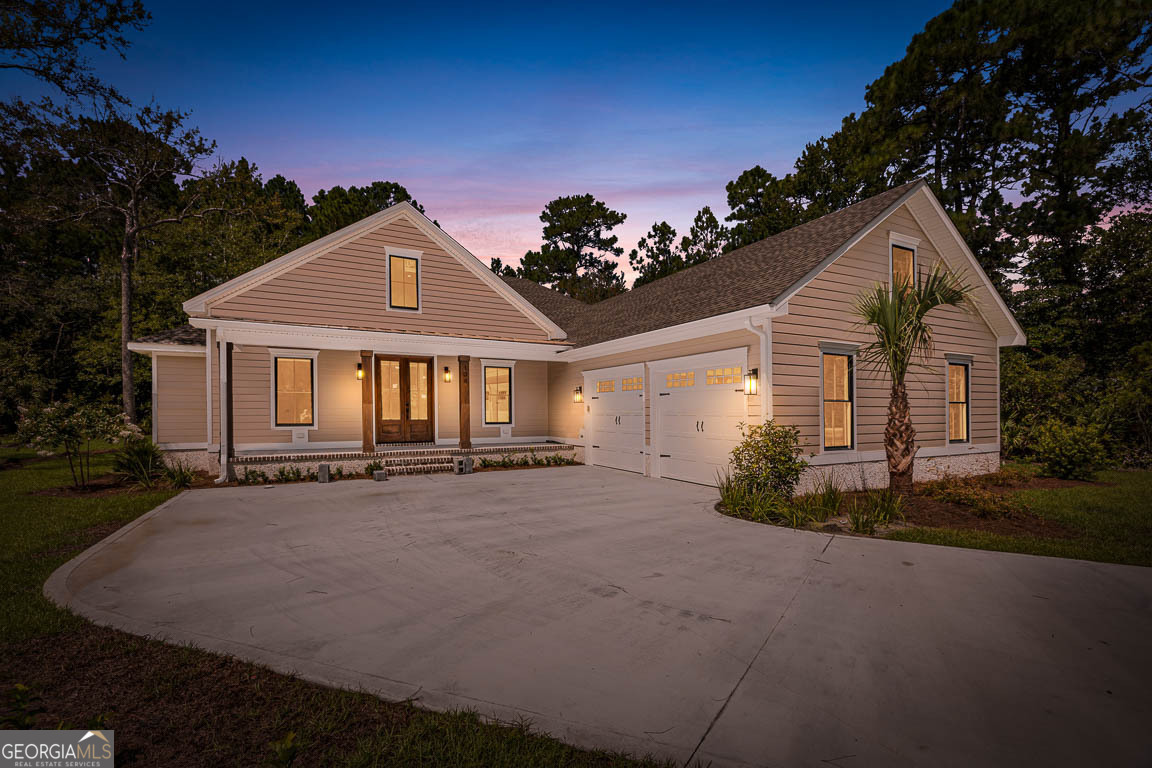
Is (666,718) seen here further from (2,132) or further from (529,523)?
(2,132)

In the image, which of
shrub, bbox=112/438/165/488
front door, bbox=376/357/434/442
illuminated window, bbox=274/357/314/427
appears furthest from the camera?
front door, bbox=376/357/434/442

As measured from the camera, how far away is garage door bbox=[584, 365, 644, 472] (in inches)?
465

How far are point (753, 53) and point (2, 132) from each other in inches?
891

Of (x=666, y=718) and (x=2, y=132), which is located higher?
(x=2, y=132)

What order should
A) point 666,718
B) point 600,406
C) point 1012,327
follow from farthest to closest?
1. point 600,406
2. point 1012,327
3. point 666,718

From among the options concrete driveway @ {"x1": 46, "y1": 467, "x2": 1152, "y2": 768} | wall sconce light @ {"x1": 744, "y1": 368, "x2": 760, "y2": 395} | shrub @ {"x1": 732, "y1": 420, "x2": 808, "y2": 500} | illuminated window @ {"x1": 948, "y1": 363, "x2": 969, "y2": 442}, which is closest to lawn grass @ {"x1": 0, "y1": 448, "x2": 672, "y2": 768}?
concrete driveway @ {"x1": 46, "y1": 467, "x2": 1152, "y2": 768}

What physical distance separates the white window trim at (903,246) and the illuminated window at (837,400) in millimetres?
2100

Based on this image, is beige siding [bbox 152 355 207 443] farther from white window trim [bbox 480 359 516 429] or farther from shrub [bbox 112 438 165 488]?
white window trim [bbox 480 359 516 429]

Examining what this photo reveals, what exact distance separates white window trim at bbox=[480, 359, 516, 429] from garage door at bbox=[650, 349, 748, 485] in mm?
5352

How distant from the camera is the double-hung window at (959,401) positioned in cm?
1152

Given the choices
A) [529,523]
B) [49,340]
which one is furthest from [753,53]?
[49,340]

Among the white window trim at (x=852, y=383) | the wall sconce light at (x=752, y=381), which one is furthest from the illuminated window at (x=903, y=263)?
the wall sconce light at (x=752, y=381)

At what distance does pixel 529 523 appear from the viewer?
7.01 meters

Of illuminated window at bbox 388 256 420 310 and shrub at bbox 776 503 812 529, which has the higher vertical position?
illuminated window at bbox 388 256 420 310
